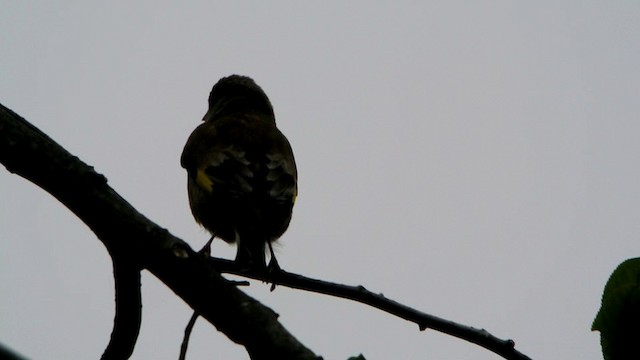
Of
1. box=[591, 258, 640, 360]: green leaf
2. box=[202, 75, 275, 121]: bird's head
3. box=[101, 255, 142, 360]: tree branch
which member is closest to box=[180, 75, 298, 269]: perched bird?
box=[202, 75, 275, 121]: bird's head

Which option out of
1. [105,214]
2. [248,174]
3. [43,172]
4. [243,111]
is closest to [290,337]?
[105,214]

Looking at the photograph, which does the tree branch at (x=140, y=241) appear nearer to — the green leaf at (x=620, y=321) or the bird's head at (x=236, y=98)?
the green leaf at (x=620, y=321)

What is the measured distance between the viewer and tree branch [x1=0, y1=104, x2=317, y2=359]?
1.77 m

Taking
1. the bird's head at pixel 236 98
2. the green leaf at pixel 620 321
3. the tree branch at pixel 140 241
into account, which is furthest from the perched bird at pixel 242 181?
the green leaf at pixel 620 321

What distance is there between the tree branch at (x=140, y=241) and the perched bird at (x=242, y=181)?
235 centimetres

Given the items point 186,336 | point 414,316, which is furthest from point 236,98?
point 186,336

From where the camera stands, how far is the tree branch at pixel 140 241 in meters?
1.77

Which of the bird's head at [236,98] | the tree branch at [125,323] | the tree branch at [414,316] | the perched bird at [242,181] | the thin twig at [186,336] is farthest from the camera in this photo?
the bird's head at [236,98]

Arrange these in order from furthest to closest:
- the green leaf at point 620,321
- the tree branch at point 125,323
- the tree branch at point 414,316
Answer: the tree branch at point 125,323, the tree branch at point 414,316, the green leaf at point 620,321

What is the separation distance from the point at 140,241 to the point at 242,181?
11.5ft

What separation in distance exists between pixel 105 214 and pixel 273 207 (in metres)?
3.25

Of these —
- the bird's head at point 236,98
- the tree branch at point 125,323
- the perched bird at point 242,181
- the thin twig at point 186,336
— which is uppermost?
the bird's head at point 236,98

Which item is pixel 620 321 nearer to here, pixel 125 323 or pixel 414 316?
pixel 414 316

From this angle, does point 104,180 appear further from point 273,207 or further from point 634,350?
point 273,207
